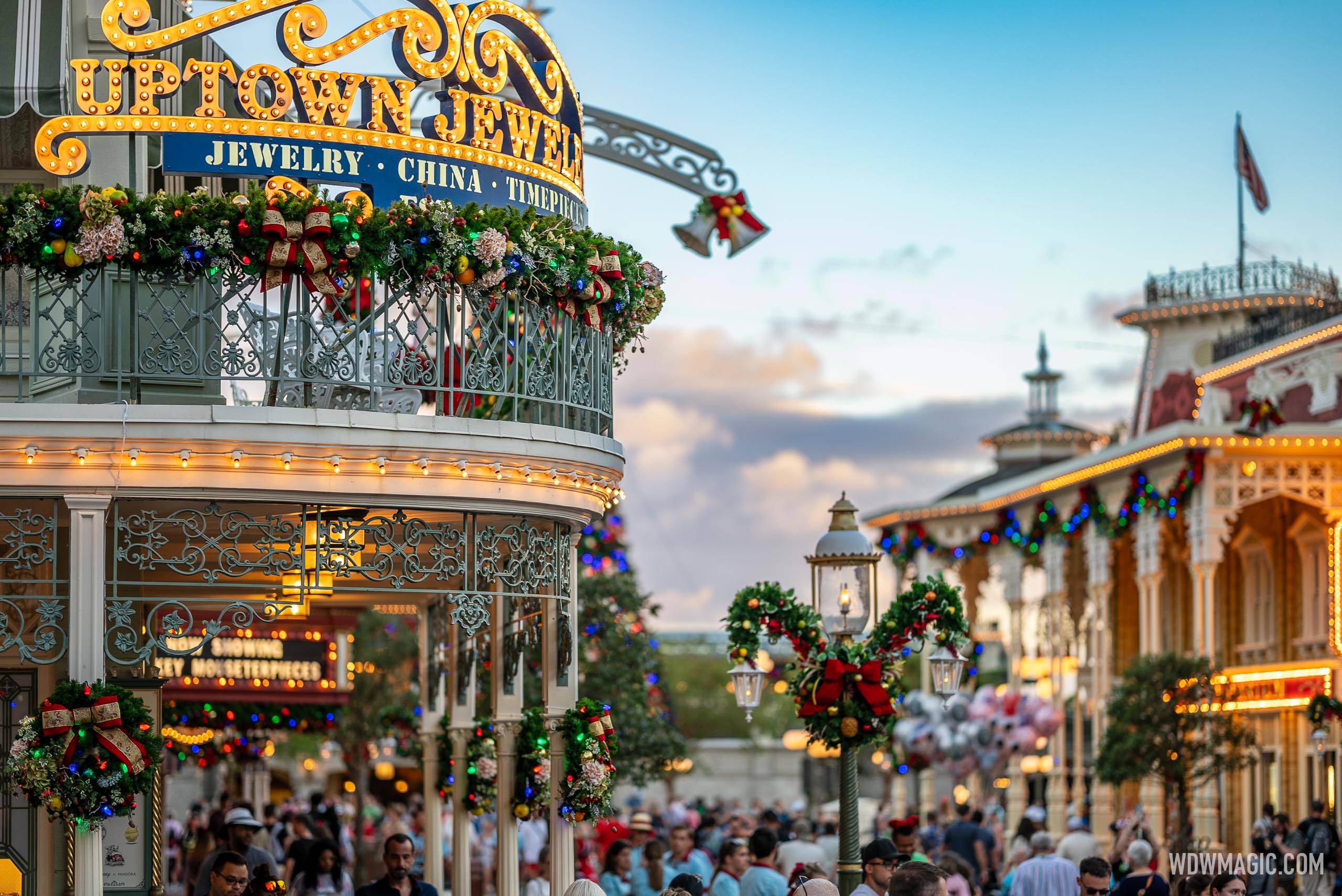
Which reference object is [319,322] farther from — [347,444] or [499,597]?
[499,597]

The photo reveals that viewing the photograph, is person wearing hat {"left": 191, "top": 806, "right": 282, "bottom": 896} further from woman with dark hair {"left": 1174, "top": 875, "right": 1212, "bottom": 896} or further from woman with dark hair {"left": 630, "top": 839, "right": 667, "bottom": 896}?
woman with dark hair {"left": 1174, "top": 875, "right": 1212, "bottom": 896}

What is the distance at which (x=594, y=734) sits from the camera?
13562 mm

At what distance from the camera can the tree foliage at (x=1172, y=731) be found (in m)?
28.1

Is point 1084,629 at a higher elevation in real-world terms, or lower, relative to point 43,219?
lower

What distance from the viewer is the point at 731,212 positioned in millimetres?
17516

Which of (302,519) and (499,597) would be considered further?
(499,597)

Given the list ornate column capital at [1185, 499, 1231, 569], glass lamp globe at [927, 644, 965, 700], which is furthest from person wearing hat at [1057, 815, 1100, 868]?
ornate column capital at [1185, 499, 1231, 569]

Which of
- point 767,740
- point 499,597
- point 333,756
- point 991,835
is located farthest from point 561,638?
point 767,740

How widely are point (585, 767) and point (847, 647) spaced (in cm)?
202

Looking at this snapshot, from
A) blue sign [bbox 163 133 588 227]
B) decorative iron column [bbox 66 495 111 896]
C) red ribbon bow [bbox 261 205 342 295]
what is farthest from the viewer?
blue sign [bbox 163 133 588 227]

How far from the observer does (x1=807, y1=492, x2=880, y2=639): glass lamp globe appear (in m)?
13.4

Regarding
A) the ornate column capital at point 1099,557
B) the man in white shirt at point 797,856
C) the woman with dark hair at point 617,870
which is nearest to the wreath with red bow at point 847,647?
the man in white shirt at point 797,856

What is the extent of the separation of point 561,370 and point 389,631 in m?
28.7

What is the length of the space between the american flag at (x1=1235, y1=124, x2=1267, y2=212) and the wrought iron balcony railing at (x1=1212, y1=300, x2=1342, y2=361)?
224 cm
